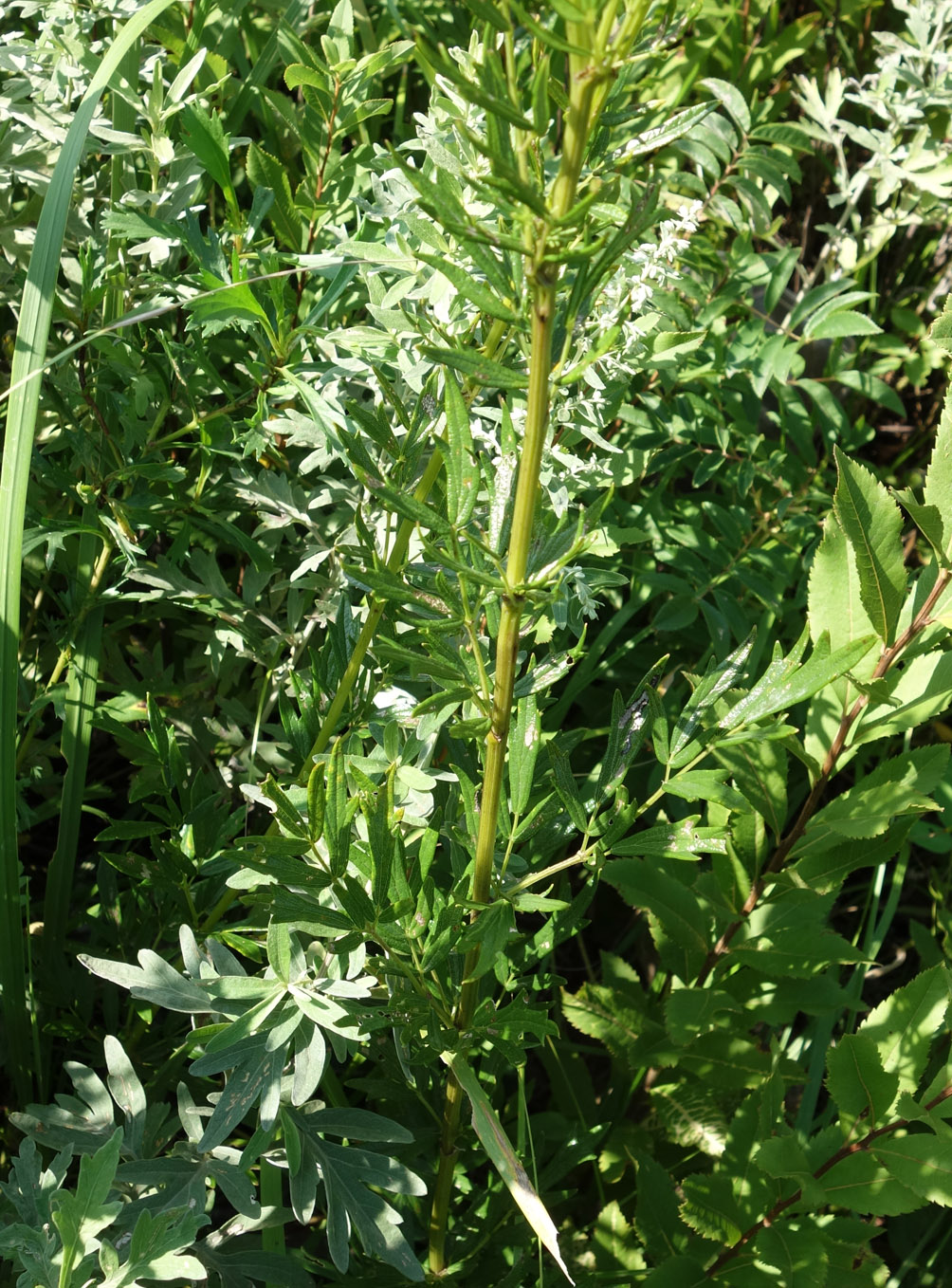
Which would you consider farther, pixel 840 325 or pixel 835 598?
pixel 840 325

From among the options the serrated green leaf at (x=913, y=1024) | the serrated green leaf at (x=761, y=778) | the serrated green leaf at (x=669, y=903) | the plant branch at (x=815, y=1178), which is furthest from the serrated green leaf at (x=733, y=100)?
the plant branch at (x=815, y=1178)

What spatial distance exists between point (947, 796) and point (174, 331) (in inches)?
47.4

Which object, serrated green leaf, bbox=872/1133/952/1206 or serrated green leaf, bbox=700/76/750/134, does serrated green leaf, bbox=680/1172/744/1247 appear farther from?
serrated green leaf, bbox=700/76/750/134

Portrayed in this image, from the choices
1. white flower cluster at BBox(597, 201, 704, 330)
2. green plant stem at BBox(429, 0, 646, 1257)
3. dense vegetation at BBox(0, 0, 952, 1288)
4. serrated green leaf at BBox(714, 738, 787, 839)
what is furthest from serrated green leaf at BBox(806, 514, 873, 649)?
green plant stem at BBox(429, 0, 646, 1257)

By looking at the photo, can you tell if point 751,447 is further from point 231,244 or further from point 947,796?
point 231,244

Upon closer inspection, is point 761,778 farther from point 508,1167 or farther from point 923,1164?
point 508,1167

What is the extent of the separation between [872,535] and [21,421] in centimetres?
78

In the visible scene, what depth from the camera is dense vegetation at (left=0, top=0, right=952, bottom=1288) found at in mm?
856

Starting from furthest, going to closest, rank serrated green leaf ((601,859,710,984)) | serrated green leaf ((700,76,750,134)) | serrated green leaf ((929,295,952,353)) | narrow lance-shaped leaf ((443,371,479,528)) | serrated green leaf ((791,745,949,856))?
serrated green leaf ((700,76,750,134))
serrated green leaf ((601,859,710,984))
serrated green leaf ((791,745,949,856))
serrated green leaf ((929,295,952,353))
narrow lance-shaped leaf ((443,371,479,528))

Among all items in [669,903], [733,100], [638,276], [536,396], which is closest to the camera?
[536,396]

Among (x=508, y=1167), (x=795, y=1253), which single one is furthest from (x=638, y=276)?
(x=795, y=1253)

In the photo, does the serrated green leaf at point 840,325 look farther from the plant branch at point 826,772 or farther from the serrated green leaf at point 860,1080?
the serrated green leaf at point 860,1080

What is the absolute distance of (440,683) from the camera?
0.82 meters

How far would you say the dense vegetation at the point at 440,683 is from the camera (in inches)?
33.7
